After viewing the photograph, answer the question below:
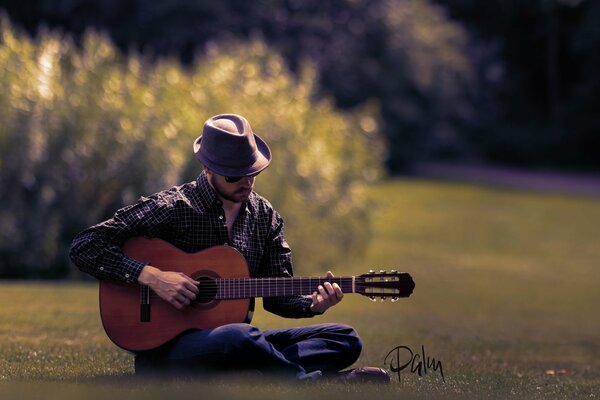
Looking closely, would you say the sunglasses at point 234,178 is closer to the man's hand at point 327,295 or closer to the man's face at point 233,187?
the man's face at point 233,187

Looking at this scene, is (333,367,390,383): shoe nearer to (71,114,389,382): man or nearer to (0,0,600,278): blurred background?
(71,114,389,382): man

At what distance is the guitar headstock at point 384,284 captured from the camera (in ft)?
20.6

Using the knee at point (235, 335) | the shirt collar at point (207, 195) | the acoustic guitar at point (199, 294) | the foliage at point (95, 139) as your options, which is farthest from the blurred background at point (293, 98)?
the knee at point (235, 335)

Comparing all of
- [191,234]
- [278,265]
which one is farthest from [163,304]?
[278,265]

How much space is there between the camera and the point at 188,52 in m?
31.1

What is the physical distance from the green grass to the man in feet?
0.65

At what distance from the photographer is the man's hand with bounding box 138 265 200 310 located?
6.27m

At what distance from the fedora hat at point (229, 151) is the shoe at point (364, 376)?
3.71ft

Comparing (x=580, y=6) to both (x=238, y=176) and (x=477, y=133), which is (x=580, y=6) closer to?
(x=477, y=133)

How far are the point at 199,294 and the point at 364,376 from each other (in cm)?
93

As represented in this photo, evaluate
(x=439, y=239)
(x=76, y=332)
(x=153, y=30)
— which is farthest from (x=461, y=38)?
(x=76, y=332)

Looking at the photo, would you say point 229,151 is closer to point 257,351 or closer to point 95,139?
point 257,351

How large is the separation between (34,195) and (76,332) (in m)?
5.29

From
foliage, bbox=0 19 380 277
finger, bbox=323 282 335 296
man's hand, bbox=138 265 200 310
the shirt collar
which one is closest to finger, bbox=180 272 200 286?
man's hand, bbox=138 265 200 310
